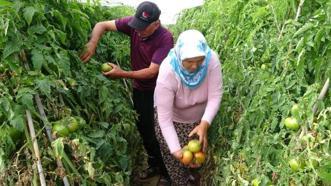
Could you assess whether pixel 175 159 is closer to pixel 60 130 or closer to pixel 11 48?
pixel 60 130

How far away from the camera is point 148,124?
3.27 m

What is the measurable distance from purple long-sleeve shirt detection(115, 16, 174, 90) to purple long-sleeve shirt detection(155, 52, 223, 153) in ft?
1.42

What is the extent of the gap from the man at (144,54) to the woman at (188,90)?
407 millimetres

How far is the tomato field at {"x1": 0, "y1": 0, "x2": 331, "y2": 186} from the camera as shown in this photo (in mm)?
1915

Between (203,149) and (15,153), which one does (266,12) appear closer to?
(203,149)

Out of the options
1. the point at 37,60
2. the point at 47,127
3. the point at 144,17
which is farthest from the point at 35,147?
the point at 144,17

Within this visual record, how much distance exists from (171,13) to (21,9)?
13.2ft

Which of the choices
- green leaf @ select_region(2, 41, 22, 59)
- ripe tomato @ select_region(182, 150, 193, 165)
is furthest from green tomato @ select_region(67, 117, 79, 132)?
ripe tomato @ select_region(182, 150, 193, 165)

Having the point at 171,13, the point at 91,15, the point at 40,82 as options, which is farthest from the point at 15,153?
the point at 171,13

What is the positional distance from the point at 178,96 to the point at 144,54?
597mm

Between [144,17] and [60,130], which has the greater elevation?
[144,17]

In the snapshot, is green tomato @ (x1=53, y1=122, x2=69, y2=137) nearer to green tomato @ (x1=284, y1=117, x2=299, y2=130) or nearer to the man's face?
green tomato @ (x1=284, y1=117, x2=299, y2=130)

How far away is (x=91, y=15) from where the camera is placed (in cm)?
335

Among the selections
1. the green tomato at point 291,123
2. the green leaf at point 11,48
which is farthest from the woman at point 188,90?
the green leaf at point 11,48
